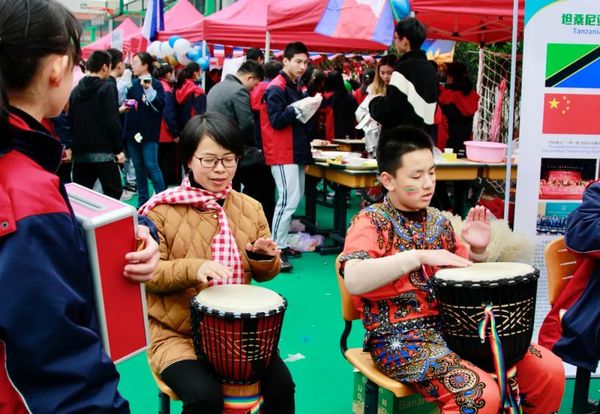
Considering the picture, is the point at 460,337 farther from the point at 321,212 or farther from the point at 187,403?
the point at 321,212

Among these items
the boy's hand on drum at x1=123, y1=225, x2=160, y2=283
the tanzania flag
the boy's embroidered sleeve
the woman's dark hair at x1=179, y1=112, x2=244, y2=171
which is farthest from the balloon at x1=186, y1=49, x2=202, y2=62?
the boy's hand on drum at x1=123, y1=225, x2=160, y2=283

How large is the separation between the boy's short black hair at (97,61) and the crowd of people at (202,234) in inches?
0.4

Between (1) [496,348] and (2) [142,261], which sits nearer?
(2) [142,261]

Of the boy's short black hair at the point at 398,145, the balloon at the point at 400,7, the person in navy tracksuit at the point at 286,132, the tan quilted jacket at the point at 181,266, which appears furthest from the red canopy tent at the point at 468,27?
the tan quilted jacket at the point at 181,266

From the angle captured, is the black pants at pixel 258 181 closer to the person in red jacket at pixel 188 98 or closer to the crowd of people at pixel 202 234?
the crowd of people at pixel 202 234

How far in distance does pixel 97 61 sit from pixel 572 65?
13.8ft

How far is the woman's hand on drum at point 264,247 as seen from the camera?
2.51 metres

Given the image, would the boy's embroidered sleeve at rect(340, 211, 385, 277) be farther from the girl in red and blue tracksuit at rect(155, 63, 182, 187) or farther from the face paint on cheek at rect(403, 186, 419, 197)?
the girl in red and blue tracksuit at rect(155, 63, 182, 187)

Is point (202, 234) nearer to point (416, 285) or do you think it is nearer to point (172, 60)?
point (416, 285)

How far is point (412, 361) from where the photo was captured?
2326 millimetres

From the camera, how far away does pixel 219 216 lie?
8.50 ft

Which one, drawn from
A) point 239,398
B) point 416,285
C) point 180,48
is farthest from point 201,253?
point 180,48

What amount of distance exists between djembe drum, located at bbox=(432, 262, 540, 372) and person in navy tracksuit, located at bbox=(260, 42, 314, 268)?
3420mm

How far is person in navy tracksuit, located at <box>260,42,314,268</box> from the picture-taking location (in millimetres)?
5570
